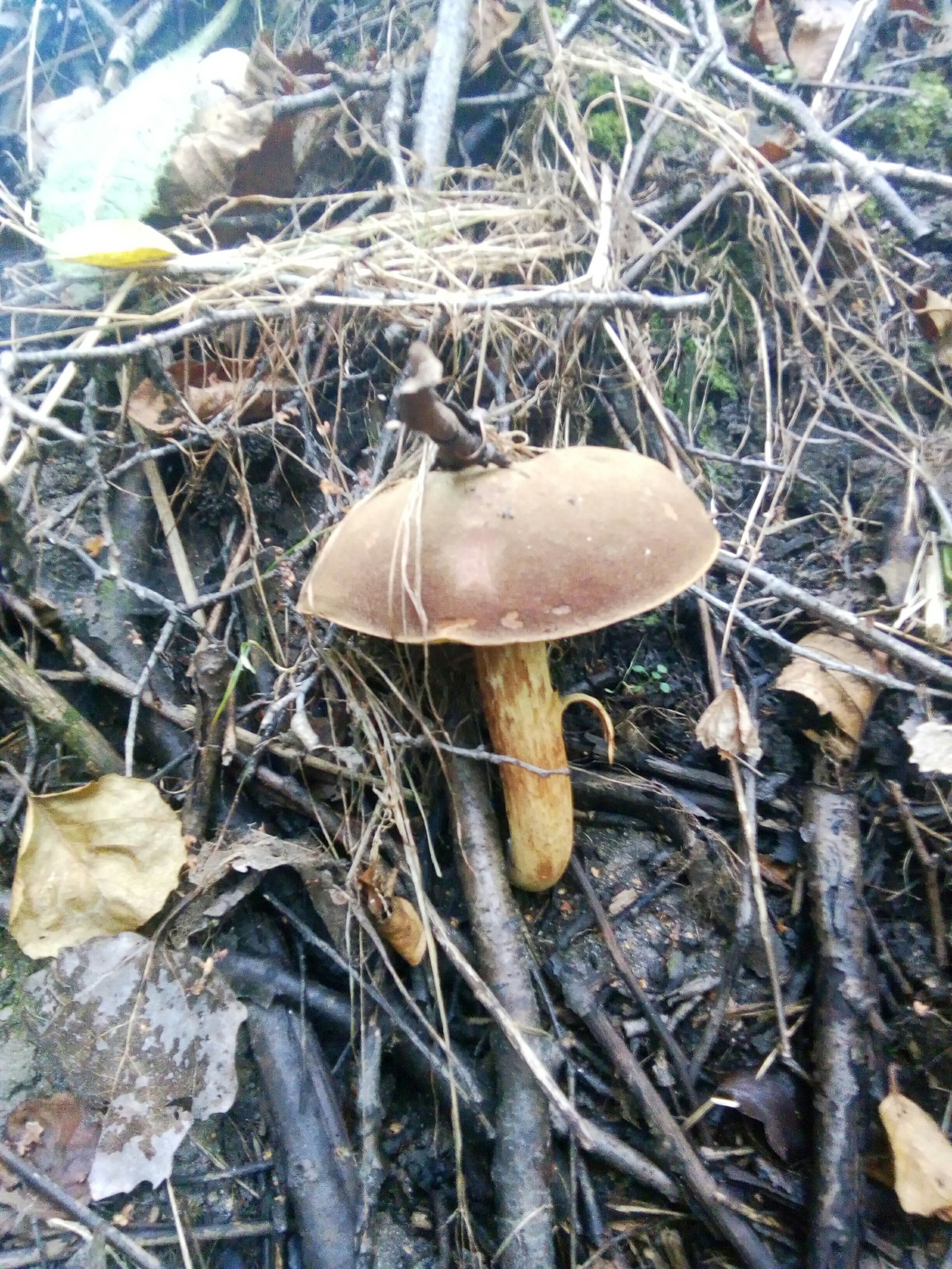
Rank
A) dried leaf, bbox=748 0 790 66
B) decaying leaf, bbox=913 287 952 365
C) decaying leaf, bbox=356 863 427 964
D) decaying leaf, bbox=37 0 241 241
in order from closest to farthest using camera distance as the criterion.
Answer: decaying leaf, bbox=356 863 427 964 < decaying leaf, bbox=37 0 241 241 < decaying leaf, bbox=913 287 952 365 < dried leaf, bbox=748 0 790 66

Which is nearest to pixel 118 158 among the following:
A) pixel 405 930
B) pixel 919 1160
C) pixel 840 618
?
pixel 405 930

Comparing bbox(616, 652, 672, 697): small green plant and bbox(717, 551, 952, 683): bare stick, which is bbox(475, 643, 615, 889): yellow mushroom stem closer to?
bbox(616, 652, 672, 697): small green plant

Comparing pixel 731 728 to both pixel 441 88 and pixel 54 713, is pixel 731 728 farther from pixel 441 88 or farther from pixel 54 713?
pixel 441 88

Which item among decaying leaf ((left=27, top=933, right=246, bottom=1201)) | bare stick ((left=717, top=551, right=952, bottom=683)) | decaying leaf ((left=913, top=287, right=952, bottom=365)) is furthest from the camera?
decaying leaf ((left=913, top=287, right=952, bottom=365))

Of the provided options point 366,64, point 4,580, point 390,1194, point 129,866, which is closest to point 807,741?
point 390,1194

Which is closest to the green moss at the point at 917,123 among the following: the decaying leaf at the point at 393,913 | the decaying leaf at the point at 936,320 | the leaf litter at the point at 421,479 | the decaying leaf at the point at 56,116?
the leaf litter at the point at 421,479

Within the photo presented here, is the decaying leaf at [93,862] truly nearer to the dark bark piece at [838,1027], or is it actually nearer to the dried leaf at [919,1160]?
the dark bark piece at [838,1027]

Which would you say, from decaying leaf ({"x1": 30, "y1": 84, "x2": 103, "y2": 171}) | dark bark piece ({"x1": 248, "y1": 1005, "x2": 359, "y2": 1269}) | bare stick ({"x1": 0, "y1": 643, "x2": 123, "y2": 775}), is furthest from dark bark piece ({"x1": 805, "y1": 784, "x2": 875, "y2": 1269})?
decaying leaf ({"x1": 30, "y1": 84, "x2": 103, "y2": 171})
